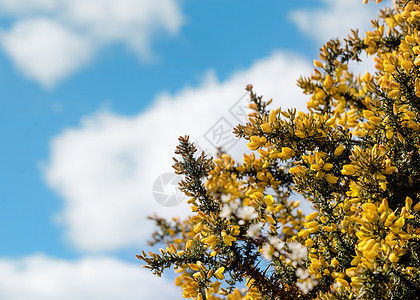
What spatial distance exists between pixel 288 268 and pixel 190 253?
0.62m

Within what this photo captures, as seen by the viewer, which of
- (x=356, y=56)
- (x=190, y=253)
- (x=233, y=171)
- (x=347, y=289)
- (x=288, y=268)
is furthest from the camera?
(x=356, y=56)

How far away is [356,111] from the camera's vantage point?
118 inches

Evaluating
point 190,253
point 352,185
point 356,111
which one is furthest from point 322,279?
point 356,111

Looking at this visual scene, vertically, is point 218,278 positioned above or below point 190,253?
below

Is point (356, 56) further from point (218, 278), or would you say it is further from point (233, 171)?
point (218, 278)

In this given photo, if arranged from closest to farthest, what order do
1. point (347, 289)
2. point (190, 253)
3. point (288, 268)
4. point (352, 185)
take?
point (347, 289) < point (352, 185) < point (190, 253) < point (288, 268)

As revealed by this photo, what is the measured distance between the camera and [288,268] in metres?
2.28

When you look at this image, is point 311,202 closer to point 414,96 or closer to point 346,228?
point 346,228

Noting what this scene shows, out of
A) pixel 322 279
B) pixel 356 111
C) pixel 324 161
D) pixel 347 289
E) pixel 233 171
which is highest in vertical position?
pixel 233 171

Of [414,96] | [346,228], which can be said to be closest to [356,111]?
[414,96]

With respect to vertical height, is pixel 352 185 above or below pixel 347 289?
above

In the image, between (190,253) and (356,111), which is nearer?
(190,253)

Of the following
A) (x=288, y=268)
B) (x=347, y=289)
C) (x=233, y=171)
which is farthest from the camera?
(x=233, y=171)

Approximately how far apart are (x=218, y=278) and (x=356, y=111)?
1807 millimetres
